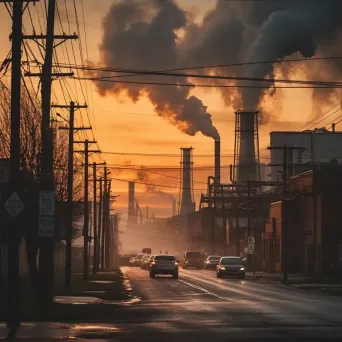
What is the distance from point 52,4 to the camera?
3494cm

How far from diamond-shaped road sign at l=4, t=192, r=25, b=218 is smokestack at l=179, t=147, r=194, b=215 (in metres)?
146

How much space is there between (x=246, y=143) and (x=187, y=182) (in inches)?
2786

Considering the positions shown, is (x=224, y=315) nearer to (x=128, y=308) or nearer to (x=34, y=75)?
(x=128, y=308)

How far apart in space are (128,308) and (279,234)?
61194 millimetres

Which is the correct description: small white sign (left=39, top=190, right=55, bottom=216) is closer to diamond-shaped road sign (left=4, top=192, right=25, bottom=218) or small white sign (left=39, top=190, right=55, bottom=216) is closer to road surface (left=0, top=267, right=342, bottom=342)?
road surface (left=0, top=267, right=342, bottom=342)

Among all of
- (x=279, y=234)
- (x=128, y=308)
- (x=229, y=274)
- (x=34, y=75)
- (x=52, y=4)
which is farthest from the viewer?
(x=279, y=234)

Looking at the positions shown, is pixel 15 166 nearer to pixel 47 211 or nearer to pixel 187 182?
pixel 47 211

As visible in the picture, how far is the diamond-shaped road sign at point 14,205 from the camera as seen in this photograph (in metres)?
23.5

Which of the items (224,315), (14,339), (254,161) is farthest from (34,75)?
(254,161)

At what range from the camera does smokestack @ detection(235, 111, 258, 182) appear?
106 m

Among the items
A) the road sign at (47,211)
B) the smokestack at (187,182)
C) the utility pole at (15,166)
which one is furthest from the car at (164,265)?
the smokestack at (187,182)

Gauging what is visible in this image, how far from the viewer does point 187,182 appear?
7136 inches

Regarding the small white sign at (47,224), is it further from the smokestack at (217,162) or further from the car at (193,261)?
the smokestack at (217,162)

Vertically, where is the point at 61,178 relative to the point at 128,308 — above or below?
above
